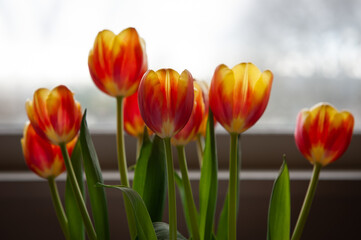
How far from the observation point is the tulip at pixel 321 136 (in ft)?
1.43

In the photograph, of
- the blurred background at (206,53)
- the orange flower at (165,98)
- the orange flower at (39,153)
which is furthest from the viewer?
the blurred background at (206,53)

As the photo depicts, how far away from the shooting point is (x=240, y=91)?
0.39 m

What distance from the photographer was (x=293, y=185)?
2.33 ft

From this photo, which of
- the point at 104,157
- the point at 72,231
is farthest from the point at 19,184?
the point at 72,231

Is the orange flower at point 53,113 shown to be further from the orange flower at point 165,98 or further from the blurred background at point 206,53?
the blurred background at point 206,53

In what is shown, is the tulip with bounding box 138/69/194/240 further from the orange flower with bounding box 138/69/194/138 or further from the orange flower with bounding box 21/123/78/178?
the orange flower with bounding box 21/123/78/178

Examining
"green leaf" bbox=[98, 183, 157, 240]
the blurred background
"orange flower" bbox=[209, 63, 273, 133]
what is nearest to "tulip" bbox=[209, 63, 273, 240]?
"orange flower" bbox=[209, 63, 273, 133]

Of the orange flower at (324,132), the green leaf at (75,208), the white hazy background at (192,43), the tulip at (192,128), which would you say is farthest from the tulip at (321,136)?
the white hazy background at (192,43)

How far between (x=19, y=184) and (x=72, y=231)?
0.85 ft

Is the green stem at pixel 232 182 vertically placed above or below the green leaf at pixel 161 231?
above

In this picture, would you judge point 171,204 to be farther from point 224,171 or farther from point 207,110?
point 224,171

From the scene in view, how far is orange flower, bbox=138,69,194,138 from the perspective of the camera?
1.21 feet

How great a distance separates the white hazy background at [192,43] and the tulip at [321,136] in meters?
0.37

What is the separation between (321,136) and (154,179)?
0.17 meters
